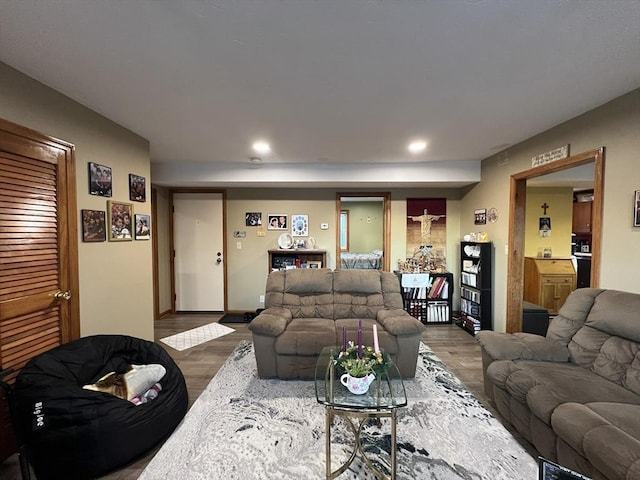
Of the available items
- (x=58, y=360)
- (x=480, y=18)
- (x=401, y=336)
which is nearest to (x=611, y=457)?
(x=401, y=336)

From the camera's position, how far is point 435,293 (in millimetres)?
4430

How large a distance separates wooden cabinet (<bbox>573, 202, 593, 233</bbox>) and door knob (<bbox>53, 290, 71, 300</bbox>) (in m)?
7.94

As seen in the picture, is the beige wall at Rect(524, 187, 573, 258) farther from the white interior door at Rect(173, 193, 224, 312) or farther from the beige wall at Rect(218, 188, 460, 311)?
the white interior door at Rect(173, 193, 224, 312)

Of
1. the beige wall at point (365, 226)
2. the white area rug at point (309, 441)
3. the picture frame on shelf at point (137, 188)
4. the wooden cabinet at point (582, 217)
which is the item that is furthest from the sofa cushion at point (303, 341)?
the beige wall at point (365, 226)

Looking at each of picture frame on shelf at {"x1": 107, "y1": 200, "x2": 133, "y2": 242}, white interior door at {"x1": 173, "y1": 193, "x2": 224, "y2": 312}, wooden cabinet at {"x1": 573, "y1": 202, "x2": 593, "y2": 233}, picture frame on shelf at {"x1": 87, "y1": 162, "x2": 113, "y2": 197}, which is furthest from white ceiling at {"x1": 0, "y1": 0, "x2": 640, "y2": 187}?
wooden cabinet at {"x1": 573, "y1": 202, "x2": 593, "y2": 233}

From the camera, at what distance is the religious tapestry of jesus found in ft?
15.9

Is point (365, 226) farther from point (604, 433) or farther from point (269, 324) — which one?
point (604, 433)

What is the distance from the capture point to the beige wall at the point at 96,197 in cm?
193

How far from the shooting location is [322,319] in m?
3.09

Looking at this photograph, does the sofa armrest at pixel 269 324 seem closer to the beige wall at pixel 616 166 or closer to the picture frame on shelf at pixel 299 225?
the picture frame on shelf at pixel 299 225

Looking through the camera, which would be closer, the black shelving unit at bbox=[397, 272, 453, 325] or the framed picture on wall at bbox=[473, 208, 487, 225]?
the framed picture on wall at bbox=[473, 208, 487, 225]

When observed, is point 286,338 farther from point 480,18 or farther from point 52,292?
point 480,18

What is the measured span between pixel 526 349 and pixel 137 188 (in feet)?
12.7

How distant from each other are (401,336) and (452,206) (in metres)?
3.11
